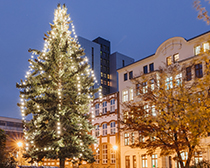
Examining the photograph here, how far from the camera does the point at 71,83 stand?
23.5 metres

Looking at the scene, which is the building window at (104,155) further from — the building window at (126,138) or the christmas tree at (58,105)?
the christmas tree at (58,105)

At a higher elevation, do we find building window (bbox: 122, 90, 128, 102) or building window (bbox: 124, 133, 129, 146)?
building window (bbox: 122, 90, 128, 102)

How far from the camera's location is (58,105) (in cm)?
2175

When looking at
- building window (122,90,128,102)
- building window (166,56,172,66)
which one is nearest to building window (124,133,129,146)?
building window (122,90,128,102)

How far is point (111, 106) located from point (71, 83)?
1936 cm

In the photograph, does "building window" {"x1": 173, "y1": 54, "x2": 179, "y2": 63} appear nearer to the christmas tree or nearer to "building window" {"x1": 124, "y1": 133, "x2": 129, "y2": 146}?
"building window" {"x1": 124, "y1": 133, "x2": 129, "y2": 146}

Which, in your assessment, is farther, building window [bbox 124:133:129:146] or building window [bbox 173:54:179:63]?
building window [bbox 124:133:129:146]

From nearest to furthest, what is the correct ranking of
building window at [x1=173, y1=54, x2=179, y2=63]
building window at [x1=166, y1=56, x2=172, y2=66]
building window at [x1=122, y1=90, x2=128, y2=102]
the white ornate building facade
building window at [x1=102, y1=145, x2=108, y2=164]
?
the white ornate building facade < building window at [x1=173, y1=54, x2=179, y2=63] < building window at [x1=166, y1=56, x2=172, y2=66] < building window at [x1=122, y1=90, x2=128, y2=102] < building window at [x1=102, y1=145, x2=108, y2=164]

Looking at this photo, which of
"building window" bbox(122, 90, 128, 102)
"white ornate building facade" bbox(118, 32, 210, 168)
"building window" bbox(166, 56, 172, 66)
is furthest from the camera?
"building window" bbox(122, 90, 128, 102)

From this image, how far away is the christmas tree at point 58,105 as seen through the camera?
21.4m

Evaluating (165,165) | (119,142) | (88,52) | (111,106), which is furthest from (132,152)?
(88,52)

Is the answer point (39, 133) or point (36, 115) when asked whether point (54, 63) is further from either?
point (39, 133)

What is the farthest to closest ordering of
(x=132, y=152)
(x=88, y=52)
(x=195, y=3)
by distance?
(x=88, y=52) < (x=132, y=152) < (x=195, y=3)

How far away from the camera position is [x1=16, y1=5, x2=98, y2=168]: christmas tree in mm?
21420
